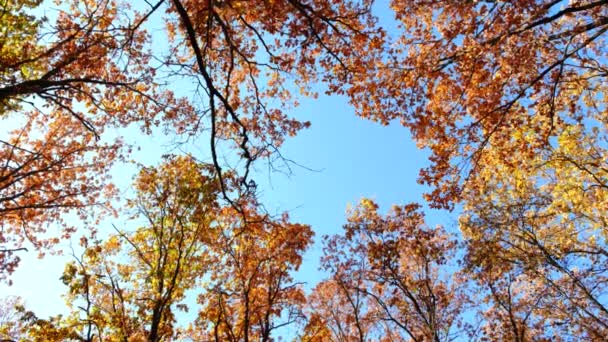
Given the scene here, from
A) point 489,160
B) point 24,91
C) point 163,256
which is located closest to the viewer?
point 24,91

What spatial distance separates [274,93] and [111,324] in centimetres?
750

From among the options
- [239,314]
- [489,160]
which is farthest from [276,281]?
[489,160]

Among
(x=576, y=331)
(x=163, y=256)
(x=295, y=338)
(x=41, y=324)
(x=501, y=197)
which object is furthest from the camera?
(x=501, y=197)

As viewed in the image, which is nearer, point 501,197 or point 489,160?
point 489,160

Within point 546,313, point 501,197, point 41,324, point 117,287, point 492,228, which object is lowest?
point 41,324

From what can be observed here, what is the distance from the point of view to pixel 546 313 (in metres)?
14.4

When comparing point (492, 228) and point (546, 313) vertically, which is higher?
point (492, 228)

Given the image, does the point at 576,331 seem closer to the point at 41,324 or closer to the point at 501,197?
the point at 501,197

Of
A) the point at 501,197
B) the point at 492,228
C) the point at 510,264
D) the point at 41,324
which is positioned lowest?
the point at 41,324

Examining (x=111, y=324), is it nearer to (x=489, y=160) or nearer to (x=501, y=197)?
(x=489, y=160)

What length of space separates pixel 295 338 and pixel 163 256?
5699 millimetres

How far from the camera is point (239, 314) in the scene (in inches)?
551

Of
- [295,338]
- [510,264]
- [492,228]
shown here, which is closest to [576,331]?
[510,264]

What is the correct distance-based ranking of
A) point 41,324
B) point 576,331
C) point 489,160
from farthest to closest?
point 576,331
point 489,160
point 41,324
